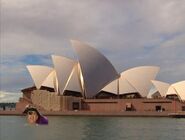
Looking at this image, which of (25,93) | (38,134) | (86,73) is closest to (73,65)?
(86,73)

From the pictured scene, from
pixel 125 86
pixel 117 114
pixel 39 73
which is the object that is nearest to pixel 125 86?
pixel 125 86

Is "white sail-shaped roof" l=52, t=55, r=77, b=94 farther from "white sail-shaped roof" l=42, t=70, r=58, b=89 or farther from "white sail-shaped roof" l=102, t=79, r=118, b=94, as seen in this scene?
"white sail-shaped roof" l=102, t=79, r=118, b=94

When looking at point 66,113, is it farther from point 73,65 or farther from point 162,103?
point 162,103

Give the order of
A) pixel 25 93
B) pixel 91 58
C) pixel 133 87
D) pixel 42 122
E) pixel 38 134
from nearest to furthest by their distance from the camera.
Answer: pixel 42 122 → pixel 38 134 → pixel 91 58 → pixel 133 87 → pixel 25 93

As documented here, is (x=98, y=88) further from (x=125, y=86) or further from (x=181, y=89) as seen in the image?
(x=181, y=89)

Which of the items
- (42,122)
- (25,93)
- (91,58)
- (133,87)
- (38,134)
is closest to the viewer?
(42,122)

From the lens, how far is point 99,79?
7162 centimetres

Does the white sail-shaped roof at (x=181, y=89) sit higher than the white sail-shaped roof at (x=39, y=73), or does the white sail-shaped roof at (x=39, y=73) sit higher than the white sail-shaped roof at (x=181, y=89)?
the white sail-shaped roof at (x=39, y=73)

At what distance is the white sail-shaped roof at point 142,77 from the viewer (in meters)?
72.3

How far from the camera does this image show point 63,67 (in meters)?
70.0

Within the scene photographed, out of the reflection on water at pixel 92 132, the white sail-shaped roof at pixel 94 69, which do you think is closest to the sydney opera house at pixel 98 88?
the white sail-shaped roof at pixel 94 69

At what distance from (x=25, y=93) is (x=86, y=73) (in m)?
15.1

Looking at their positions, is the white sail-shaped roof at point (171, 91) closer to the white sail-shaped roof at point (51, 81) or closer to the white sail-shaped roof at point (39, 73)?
the white sail-shaped roof at point (51, 81)

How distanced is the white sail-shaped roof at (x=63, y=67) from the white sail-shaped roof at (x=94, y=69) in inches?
105
